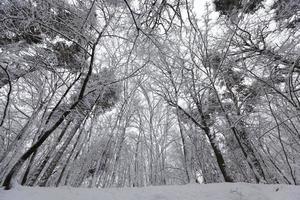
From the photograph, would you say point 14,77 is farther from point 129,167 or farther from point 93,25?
point 129,167

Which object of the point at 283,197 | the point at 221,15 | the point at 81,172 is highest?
the point at 221,15

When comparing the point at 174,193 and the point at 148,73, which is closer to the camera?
the point at 174,193

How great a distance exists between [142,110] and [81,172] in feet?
16.9

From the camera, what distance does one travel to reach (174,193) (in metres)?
3.35

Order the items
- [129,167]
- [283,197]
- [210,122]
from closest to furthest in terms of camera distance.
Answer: [283,197]
[210,122]
[129,167]

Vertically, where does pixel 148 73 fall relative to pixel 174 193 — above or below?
above

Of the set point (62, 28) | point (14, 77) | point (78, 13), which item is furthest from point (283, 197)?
point (14, 77)

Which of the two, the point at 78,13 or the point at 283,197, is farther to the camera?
the point at 78,13

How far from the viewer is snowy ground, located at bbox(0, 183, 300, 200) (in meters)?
2.90

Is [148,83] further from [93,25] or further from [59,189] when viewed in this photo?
[59,189]

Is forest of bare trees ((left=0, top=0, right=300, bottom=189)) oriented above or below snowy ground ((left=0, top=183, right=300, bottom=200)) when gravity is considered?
above

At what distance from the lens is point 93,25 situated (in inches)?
139

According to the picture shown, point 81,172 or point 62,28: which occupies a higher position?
point 62,28

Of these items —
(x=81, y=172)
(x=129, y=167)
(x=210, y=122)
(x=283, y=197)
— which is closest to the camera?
(x=283, y=197)
